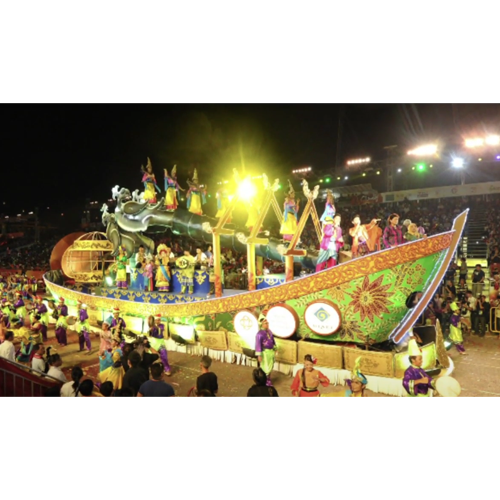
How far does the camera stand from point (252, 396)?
3.83 metres

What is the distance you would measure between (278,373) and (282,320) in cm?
89

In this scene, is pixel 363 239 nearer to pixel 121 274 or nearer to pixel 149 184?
pixel 149 184

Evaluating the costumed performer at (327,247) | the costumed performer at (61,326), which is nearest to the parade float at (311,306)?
the costumed performer at (327,247)

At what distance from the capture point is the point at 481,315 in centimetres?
750

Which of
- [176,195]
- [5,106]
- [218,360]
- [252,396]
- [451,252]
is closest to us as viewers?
[252,396]

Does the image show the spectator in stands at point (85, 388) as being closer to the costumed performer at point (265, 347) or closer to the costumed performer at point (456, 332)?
the costumed performer at point (265, 347)

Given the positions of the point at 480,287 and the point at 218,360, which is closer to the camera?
the point at 218,360

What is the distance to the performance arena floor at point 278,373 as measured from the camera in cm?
497

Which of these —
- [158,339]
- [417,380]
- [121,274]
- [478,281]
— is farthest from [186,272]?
[478,281]

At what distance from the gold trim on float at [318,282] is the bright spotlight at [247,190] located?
1950 millimetres

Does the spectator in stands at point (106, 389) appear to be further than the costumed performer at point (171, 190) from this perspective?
No
